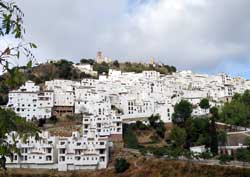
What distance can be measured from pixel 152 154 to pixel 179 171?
4.69 meters

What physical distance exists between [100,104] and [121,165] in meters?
16.7

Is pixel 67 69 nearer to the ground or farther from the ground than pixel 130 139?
farther from the ground

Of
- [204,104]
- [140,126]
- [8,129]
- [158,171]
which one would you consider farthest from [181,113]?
[8,129]

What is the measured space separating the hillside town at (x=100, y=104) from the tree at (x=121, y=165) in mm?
2826

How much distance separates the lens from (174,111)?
176 ft

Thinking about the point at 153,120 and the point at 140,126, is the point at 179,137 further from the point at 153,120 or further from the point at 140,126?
the point at 153,120

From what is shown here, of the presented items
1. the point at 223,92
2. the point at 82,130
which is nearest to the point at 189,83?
the point at 223,92

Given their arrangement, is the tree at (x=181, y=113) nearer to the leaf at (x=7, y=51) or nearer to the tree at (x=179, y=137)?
the tree at (x=179, y=137)

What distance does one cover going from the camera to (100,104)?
54.4 meters

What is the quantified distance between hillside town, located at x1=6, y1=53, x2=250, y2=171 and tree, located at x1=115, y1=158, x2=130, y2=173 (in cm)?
283

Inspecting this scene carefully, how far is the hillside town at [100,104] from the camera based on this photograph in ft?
139

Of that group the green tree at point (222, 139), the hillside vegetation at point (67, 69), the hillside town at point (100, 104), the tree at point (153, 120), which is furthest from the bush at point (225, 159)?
the hillside vegetation at point (67, 69)

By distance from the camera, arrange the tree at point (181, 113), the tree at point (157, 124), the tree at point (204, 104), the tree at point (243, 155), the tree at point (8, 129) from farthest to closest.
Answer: the tree at point (204, 104) → the tree at point (181, 113) → the tree at point (157, 124) → the tree at point (243, 155) → the tree at point (8, 129)

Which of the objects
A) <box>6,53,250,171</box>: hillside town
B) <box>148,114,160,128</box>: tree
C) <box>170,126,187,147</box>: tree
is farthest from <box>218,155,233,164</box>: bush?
<box>148,114,160,128</box>: tree
